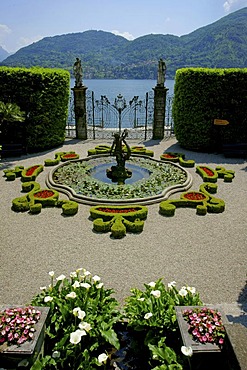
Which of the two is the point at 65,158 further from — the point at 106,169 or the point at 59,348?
the point at 59,348

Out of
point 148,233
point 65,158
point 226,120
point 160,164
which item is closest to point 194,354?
point 148,233

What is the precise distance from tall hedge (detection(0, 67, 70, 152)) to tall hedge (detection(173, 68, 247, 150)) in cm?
731

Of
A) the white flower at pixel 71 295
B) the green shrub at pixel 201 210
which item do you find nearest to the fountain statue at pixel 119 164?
the green shrub at pixel 201 210

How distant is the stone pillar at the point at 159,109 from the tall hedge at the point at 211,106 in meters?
1.78

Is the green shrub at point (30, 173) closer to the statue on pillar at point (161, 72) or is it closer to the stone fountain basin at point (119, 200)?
the stone fountain basin at point (119, 200)

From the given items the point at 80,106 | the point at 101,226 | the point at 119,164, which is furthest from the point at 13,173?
the point at 80,106

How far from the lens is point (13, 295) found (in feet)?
21.5

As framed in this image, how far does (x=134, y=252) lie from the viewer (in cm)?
816

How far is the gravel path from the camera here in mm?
6914

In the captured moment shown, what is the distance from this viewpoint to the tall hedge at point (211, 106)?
17.4 m

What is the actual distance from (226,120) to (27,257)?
14.2m

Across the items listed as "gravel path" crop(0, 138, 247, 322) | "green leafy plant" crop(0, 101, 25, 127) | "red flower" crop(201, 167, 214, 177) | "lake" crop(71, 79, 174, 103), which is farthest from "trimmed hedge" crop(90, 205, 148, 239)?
"lake" crop(71, 79, 174, 103)

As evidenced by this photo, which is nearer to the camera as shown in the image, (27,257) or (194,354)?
(194,354)

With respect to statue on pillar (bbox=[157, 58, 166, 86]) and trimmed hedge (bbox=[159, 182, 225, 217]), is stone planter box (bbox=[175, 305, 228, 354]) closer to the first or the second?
trimmed hedge (bbox=[159, 182, 225, 217])
